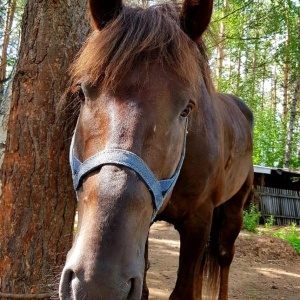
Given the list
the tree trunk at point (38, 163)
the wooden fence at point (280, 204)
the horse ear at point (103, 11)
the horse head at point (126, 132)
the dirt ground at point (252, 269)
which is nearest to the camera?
the horse head at point (126, 132)

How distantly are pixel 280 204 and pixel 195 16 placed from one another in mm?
12407

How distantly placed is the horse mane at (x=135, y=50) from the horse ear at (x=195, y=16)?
0.12 meters

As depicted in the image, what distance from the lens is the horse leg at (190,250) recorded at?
8.85 ft

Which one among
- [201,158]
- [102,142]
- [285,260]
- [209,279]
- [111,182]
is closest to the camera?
[111,182]

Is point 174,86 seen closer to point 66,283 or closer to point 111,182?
point 111,182

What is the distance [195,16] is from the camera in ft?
6.66

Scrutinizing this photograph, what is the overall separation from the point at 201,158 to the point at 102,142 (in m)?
1.15

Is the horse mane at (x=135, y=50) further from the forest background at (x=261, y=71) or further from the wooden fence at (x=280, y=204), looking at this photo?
the wooden fence at (x=280, y=204)

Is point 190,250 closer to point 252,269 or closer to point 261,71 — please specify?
point 252,269

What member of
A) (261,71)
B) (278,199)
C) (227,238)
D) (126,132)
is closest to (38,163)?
(126,132)

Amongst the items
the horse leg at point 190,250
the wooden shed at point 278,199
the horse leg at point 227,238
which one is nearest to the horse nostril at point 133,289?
the horse leg at point 190,250

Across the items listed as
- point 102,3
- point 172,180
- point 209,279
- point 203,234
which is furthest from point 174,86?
point 209,279

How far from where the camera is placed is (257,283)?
18.7 ft

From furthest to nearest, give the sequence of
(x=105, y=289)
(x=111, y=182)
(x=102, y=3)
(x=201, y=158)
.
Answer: (x=201, y=158) → (x=102, y=3) → (x=111, y=182) → (x=105, y=289)
